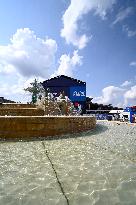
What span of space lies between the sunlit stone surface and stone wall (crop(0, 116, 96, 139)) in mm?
1162

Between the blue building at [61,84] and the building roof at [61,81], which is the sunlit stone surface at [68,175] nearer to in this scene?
the blue building at [61,84]

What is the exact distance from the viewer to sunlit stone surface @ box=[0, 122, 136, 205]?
13.3 feet

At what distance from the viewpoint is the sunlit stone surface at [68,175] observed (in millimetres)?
4039

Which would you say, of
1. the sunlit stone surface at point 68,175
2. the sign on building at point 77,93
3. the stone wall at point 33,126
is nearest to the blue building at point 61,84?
the sign on building at point 77,93

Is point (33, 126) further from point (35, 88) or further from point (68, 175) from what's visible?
point (35, 88)

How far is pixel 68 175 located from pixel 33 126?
4602 mm

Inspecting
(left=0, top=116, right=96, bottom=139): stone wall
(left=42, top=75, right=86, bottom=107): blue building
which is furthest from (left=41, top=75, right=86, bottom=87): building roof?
(left=0, top=116, right=96, bottom=139): stone wall

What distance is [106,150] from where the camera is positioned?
7766 millimetres

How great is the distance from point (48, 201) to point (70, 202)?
361 millimetres

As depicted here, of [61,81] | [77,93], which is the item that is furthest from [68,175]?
[61,81]

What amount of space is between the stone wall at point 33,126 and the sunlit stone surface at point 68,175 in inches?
45.7

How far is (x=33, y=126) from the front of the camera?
31.0ft

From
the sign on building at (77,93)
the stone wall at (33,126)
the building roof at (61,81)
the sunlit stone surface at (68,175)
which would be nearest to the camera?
the sunlit stone surface at (68,175)

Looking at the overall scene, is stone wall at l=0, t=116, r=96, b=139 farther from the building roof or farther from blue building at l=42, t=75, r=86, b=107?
the building roof
